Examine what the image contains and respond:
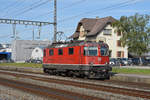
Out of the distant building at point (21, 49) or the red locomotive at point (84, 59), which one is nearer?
the red locomotive at point (84, 59)

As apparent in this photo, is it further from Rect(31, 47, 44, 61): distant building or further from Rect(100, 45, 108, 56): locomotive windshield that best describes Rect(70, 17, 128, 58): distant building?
Rect(100, 45, 108, 56): locomotive windshield

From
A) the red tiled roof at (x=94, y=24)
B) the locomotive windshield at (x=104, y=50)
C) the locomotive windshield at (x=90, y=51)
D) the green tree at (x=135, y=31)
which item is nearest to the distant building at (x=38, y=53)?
the red tiled roof at (x=94, y=24)

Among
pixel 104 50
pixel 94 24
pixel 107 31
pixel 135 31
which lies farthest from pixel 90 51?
pixel 94 24

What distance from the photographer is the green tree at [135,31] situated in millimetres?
44344

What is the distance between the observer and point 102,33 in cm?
5647

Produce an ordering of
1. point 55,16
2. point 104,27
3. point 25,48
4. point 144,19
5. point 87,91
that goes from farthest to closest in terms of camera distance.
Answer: point 25,48 < point 104,27 < point 144,19 < point 55,16 < point 87,91

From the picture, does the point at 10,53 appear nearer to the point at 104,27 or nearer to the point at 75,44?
the point at 104,27

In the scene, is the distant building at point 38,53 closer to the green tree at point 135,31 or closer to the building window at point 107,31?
the building window at point 107,31

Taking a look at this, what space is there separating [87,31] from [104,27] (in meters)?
3.75

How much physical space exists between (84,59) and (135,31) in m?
25.0

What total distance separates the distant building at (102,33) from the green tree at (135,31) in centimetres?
1006

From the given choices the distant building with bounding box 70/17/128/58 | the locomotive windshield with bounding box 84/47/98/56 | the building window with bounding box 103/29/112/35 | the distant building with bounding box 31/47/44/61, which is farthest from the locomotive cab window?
the distant building with bounding box 31/47/44/61

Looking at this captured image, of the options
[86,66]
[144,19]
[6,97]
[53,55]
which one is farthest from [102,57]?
[144,19]

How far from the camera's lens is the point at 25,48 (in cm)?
8962
